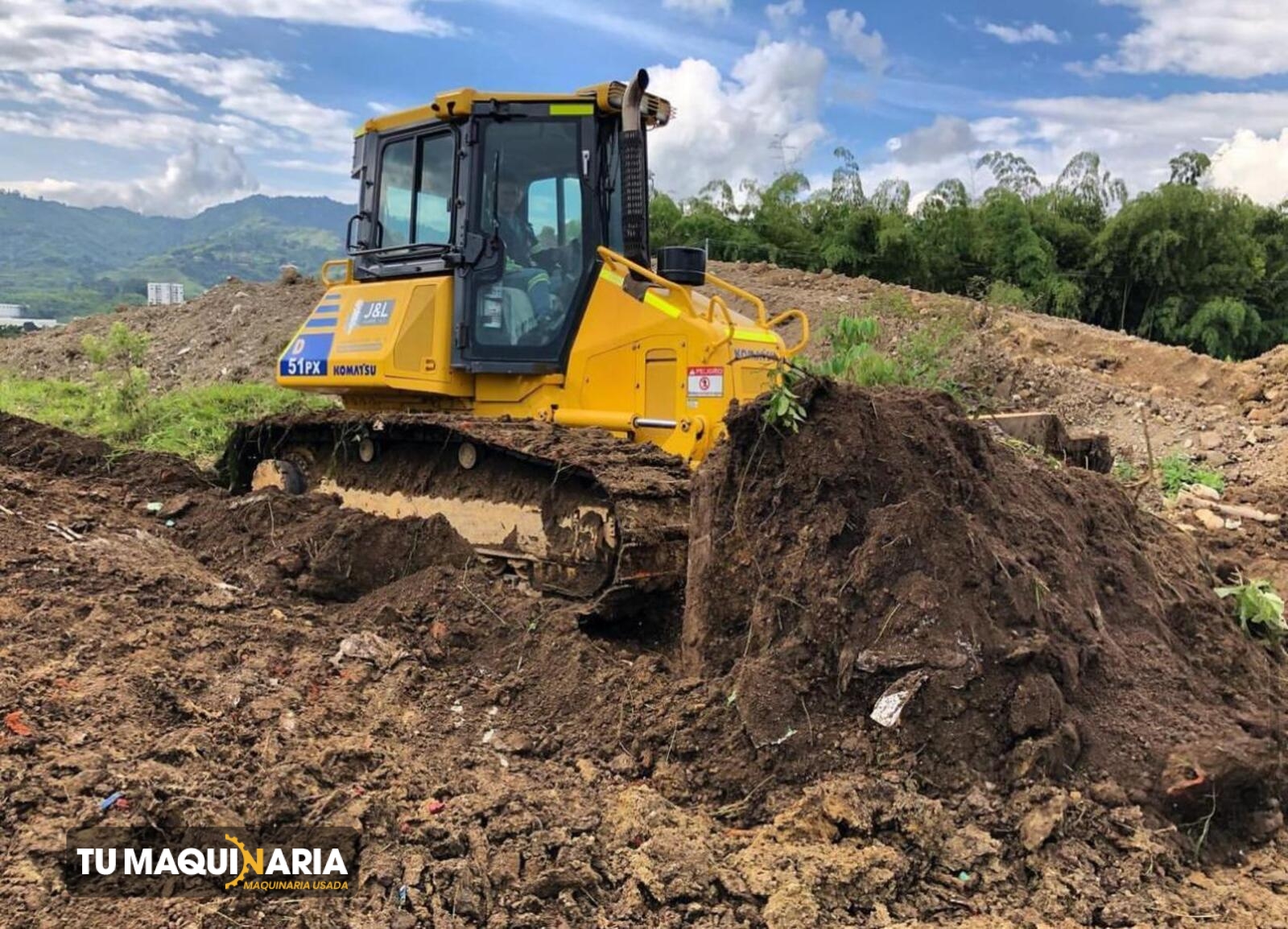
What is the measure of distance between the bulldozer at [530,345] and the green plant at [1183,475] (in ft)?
16.1

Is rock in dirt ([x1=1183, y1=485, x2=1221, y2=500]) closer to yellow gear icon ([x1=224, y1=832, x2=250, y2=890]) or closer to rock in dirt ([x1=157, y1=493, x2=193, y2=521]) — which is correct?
rock in dirt ([x1=157, y1=493, x2=193, y2=521])

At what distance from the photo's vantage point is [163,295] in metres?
26.7

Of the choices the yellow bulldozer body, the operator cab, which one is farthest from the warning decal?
the operator cab

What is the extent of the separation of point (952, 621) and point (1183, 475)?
8.69 metres

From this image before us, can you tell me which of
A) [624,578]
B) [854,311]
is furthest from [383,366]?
[854,311]

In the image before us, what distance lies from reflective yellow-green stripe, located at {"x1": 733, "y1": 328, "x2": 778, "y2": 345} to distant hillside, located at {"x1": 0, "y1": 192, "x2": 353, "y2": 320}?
3.08m

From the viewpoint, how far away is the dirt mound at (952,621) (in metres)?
3.46

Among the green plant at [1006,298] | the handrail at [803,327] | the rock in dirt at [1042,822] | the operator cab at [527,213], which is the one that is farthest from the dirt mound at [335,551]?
the green plant at [1006,298]

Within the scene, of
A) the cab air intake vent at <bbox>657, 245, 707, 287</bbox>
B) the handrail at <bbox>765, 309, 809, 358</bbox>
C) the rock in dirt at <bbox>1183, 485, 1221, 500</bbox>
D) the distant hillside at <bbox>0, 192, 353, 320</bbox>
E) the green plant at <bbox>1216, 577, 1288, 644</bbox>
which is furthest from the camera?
the distant hillside at <bbox>0, 192, 353, 320</bbox>

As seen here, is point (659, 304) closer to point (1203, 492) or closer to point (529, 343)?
point (529, 343)

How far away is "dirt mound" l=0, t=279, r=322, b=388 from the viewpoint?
18.6 m

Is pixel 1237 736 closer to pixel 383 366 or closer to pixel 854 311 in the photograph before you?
pixel 383 366

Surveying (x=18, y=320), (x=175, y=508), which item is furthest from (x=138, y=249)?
(x=175, y=508)
